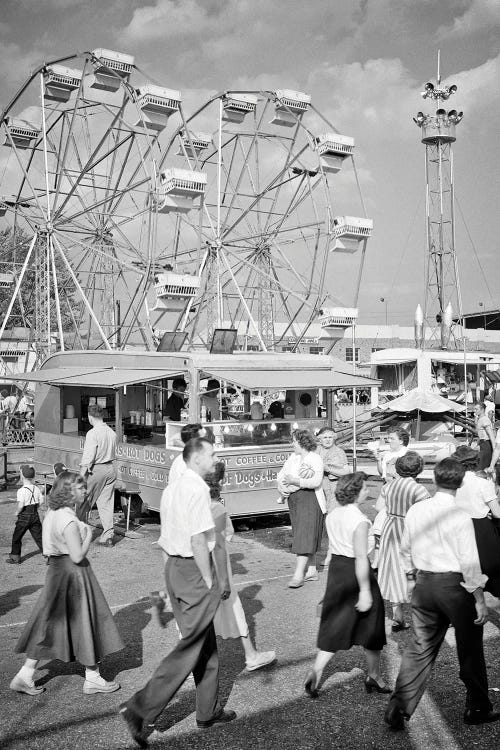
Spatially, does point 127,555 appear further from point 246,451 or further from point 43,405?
point 43,405

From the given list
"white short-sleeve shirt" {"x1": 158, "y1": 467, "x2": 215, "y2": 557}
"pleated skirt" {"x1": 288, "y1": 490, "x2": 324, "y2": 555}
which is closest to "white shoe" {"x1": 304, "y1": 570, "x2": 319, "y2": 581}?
"pleated skirt" {"x1": 288, "y1": 490, "x2": 324, "y2": 555}

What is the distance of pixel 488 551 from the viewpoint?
609cm

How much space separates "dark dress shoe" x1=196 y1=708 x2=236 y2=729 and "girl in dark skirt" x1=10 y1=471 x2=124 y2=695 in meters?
0.86

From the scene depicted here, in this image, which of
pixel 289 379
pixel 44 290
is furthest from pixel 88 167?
pixel 289 379

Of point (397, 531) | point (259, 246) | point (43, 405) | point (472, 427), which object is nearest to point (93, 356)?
point (43, 405)

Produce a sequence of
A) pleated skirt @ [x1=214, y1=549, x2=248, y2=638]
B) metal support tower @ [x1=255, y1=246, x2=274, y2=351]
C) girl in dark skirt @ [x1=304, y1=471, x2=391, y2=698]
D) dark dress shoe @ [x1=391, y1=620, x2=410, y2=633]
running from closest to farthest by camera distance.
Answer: girl in dark skirt @ [x1=304, y1=471, x2=391, y2=698] < pleated skirt @ [x1=214, y1=549, x2=248, y2=638] < dark dress shoe @ [x1=391, y1=620, x2=410, y2=633] < metal support tower @ [x1=255, y1=246, x2=274, y2=351]

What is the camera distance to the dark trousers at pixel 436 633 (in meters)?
4.40

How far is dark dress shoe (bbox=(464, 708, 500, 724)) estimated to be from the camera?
4.54 m

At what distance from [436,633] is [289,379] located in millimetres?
7861

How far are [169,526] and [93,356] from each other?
1003 centimetres

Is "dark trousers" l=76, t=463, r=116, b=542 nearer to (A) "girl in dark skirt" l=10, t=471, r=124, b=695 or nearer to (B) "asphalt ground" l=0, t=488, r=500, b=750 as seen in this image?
(B) "asphalt ground" l=0, t=488, r=500, b=750

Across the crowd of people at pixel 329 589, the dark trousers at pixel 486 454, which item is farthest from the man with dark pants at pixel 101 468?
the dark trousers at pixel 486 454

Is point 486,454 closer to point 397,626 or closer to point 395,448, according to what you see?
point 395,448

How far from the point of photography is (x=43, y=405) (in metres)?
15.0
